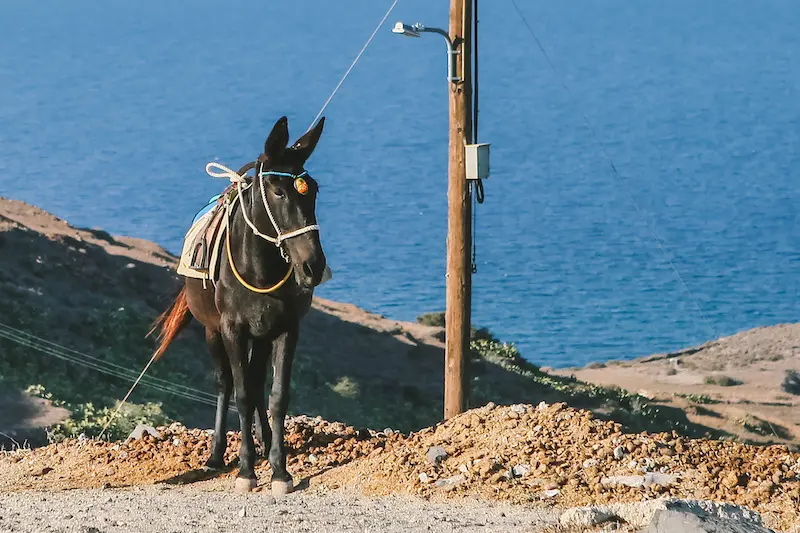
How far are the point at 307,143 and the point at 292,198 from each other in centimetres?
60

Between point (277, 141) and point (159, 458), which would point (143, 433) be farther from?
point (277, 141)

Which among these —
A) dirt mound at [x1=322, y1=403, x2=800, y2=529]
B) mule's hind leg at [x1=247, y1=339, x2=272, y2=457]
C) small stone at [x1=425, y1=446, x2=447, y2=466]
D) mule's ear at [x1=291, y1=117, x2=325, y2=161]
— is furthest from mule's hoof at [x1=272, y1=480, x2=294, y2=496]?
mule's ear at [x1=291, y1=117, x2=325, y2=161]

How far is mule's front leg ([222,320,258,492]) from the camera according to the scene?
11750mm

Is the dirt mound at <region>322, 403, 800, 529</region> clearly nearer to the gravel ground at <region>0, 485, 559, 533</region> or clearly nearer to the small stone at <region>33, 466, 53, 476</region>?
the gravel ground at <region>0, 485, 559, 533</region>

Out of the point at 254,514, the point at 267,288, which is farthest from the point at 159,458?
the point at 254,514

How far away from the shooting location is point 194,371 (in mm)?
32469

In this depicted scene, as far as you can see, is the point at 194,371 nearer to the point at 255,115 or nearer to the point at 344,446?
the point at 344,446

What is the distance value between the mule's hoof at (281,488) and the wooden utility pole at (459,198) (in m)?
3.17

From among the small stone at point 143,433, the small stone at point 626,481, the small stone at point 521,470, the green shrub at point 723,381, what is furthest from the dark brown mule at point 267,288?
the green shrub at point 723,381

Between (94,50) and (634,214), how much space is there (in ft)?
322

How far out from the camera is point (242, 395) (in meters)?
12.1

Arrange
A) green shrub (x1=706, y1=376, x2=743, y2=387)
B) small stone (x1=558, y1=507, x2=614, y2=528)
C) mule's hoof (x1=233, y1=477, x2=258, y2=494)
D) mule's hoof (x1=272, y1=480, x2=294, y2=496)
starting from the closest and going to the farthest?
small stone (x1=558, y1=507, x2=614, y2=528) < mule's hoof (x1=272, y1=480, x2=294, y2=496) < mule's hoof (x1=233, y1=477, x2=258, y2=494) < green shrub (x1=706, y1=376, x2=743, y2=387)

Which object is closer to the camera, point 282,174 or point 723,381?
point 282,174

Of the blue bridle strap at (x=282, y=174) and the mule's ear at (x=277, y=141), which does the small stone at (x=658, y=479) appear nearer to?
the blue bridle strap at (x=282, y=174)
